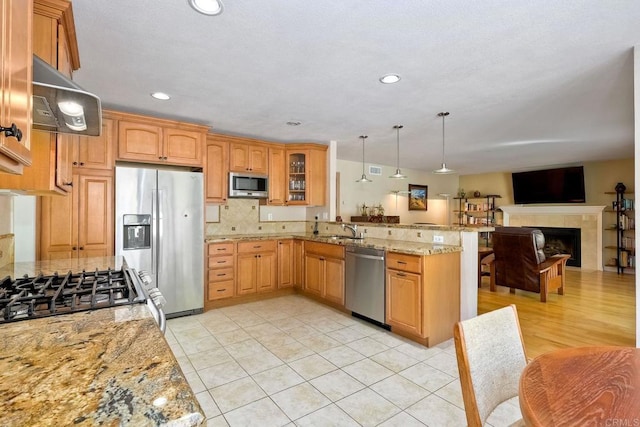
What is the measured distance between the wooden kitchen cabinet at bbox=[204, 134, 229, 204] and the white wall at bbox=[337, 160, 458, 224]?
292 cm

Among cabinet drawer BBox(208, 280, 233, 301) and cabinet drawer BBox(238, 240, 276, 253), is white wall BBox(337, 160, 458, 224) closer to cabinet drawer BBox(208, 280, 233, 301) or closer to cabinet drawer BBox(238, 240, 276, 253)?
cabinet drawer BBox(238, 240, 276, 253)

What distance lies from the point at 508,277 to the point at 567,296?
90 cm

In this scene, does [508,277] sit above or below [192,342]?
above

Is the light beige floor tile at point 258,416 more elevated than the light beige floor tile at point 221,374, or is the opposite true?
the light beige floor tile at point 221,374

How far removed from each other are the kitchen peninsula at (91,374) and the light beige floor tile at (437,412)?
169cm

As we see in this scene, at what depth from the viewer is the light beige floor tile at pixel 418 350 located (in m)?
2.73

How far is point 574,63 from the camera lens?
239cm

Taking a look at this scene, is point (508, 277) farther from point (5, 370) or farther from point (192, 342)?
point (5, 370)

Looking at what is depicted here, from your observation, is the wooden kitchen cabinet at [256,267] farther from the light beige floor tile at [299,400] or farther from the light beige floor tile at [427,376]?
the light beige floor tile at [427,376]

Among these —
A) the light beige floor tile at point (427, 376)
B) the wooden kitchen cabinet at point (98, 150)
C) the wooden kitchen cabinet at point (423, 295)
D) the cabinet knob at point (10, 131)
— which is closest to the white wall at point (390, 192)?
the wooden kitchen cabinet at point (423, 295)

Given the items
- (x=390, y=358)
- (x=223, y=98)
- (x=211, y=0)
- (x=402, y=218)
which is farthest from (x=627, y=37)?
(x=402, y=218)

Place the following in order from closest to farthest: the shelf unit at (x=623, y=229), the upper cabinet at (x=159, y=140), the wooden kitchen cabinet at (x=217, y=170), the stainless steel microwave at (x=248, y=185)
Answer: the upper cabinet at (x=159, y=140) < the wooden kitchen cabinet at (x=217, y=170) < the stainless steel microwave at (x=248, y=185) < the shelf unit at (x=623, y=229)

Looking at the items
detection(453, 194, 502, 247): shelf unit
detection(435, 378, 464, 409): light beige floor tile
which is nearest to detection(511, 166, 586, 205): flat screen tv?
detection(453, 194, 502, 247): shelf unit

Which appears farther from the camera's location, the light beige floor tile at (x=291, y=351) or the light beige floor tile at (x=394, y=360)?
the light beige floor tile at (x=291, y=351)
